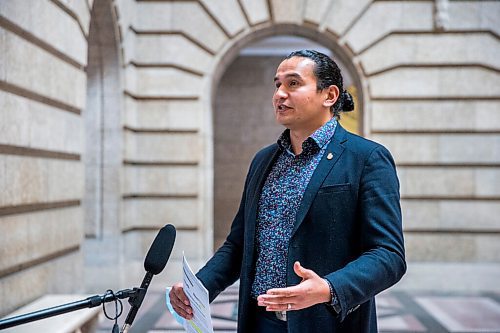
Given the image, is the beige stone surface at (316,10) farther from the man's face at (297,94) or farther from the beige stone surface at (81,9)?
the man's face at (297,94)

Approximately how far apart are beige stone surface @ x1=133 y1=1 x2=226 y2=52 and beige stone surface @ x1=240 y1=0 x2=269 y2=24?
0.57 meters

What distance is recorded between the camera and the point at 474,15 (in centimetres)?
912

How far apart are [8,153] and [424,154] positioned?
6212mm

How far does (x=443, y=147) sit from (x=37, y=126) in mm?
5996

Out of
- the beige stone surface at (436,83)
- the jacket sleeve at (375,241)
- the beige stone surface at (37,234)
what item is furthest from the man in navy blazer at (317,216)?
the beige stone surface at (436,83)

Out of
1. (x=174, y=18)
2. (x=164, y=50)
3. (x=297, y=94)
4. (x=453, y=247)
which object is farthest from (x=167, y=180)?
(x=297, y=94)

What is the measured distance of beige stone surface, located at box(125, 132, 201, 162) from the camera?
9188 mm

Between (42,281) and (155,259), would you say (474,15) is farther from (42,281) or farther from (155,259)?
(155,259)

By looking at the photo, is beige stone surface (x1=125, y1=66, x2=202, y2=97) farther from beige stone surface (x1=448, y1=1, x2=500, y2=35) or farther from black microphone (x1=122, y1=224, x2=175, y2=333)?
black microphone (x1=122, y1=224, x2=175, y2=333)

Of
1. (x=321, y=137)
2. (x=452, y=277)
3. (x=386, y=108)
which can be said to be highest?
(x=386, y=108)

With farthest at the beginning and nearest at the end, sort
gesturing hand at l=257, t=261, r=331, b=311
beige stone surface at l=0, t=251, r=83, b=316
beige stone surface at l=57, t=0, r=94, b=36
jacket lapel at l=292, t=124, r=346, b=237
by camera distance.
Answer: beige stone surface at l=57, t=0, r=94, b=36 → beige stone surface at l=0, t=251, r=83, b=316 → jacket lapel at l=292, t=124, r=346, b=237 → gesturing hand at l=257, t=261, r=331, b=311

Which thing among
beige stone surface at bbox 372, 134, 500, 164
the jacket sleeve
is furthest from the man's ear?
beige stone surface at bbox 372, 134, 500, 164

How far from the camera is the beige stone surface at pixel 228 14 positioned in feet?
30.1

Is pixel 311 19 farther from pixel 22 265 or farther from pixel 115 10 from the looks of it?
pixel 22 265
